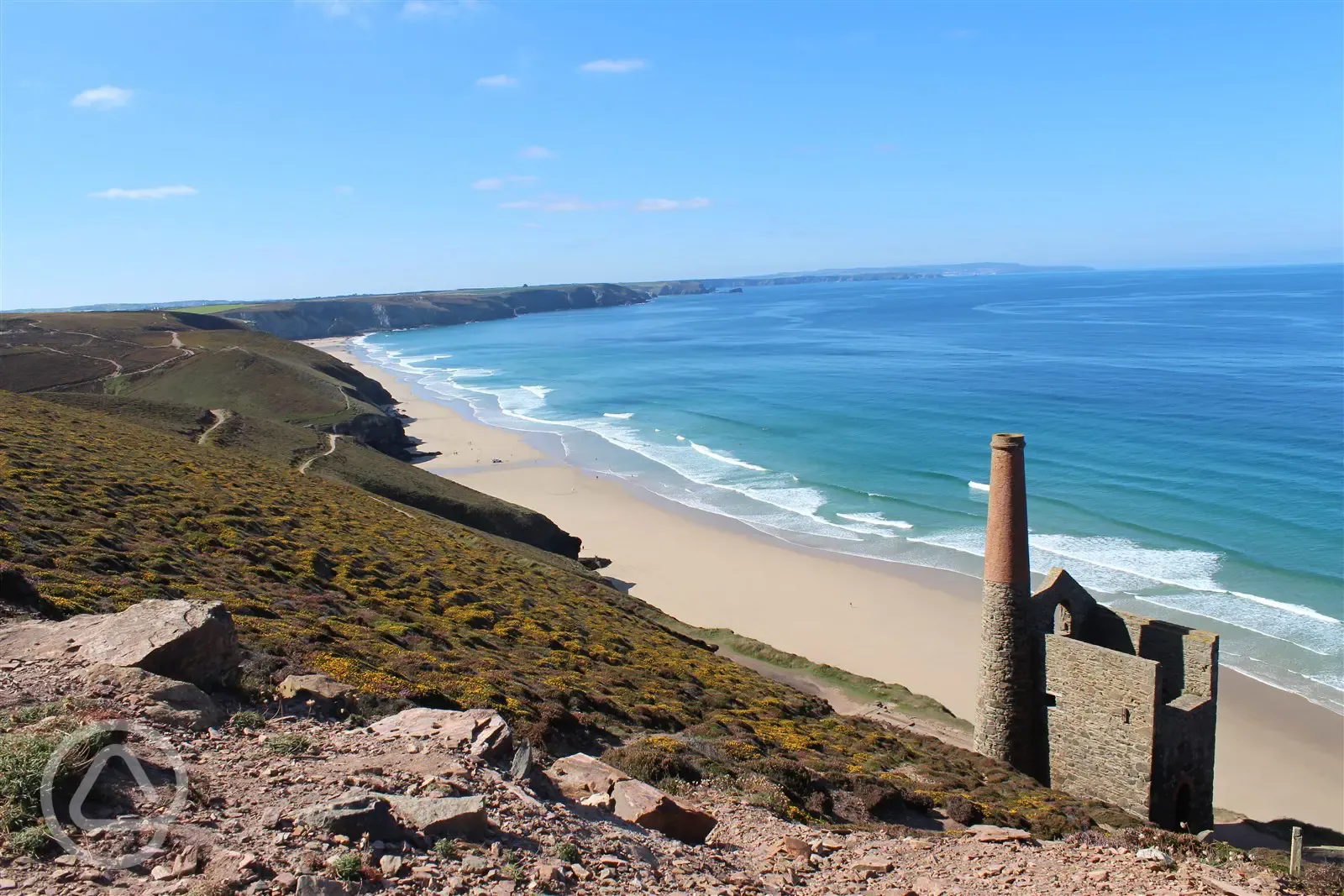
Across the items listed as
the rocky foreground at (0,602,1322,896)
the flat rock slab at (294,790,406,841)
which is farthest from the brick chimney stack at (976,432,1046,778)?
the flat rock slab at (294,790,406,841)

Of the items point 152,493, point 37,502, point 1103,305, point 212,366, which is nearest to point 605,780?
point 37,502

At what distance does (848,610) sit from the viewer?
34.3 meters

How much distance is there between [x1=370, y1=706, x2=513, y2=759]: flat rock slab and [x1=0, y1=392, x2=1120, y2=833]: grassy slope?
144 cm

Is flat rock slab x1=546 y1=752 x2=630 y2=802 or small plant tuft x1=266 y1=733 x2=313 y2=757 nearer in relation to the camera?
small plant tuft x1=266 y1=733 x2=313 y2=757

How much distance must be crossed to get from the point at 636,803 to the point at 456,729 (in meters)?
2.35

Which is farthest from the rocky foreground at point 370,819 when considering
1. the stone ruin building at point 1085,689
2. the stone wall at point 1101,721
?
the stone ruin building at point 1085,689

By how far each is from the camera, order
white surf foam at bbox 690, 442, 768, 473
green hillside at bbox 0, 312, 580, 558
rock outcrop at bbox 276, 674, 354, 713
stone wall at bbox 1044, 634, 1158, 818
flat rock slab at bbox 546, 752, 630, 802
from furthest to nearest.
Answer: white surf foam at bbox 690, 442, 768, 473, green hillside at bbox 0, 312, 580, 558, stone wall at bbox 1044, 634, 1158, 818, rock outcrop at bbox 276, 674, 354, 713, flat rock slab at bbox 546, 752, 630, 802

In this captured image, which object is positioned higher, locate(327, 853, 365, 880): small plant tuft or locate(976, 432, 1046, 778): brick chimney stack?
locate(327, 853, 365, 880): small plant tuft

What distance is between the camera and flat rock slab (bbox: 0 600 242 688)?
9578 mm

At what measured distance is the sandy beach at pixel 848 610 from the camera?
76.0 feet

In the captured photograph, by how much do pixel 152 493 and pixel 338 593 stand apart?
7.50 metres

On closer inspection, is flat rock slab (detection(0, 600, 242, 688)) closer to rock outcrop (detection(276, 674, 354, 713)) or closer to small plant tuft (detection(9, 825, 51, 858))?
rock outcrop (detection(276, 674, 354, 713))

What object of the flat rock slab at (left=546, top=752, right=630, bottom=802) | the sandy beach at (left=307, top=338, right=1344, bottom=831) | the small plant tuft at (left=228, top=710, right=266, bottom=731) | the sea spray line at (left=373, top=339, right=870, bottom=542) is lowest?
the sandy beach at (left=307, top=338, right=1344, bottom=831)

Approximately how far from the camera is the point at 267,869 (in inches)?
258
